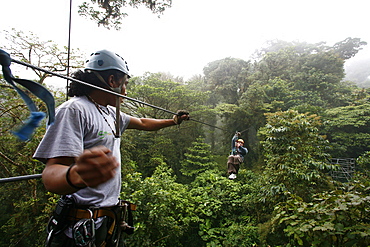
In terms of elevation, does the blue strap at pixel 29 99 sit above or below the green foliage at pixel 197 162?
above

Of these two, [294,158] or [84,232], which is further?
[294,158]

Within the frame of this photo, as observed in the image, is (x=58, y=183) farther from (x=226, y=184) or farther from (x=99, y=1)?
(x=226, y=184)

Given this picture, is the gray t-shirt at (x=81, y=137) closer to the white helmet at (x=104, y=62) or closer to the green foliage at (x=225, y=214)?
the white helmet at (x=104, y=62)

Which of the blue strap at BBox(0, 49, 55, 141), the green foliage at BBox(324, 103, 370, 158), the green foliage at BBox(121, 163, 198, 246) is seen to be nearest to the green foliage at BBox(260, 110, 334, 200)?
the green foliage at BBox(121, 163, 198, 246)

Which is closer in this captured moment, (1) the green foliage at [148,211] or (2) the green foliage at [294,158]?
(1) the green foliage at [148,211]

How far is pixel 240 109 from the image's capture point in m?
10.9

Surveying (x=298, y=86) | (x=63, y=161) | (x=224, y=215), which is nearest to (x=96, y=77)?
(x=63, y=161)

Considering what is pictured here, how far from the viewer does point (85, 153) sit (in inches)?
17.4

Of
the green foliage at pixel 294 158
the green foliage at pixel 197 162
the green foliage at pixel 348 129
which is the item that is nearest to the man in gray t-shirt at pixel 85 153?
the green foliage at pixel 294 158

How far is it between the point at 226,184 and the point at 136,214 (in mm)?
4297

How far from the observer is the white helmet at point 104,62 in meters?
1.06

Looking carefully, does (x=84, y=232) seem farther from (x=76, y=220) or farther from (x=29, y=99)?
(x=29, y=99)

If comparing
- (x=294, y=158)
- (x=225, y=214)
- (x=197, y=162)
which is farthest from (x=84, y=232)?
(x=197, y=162)

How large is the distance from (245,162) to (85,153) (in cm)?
1275
